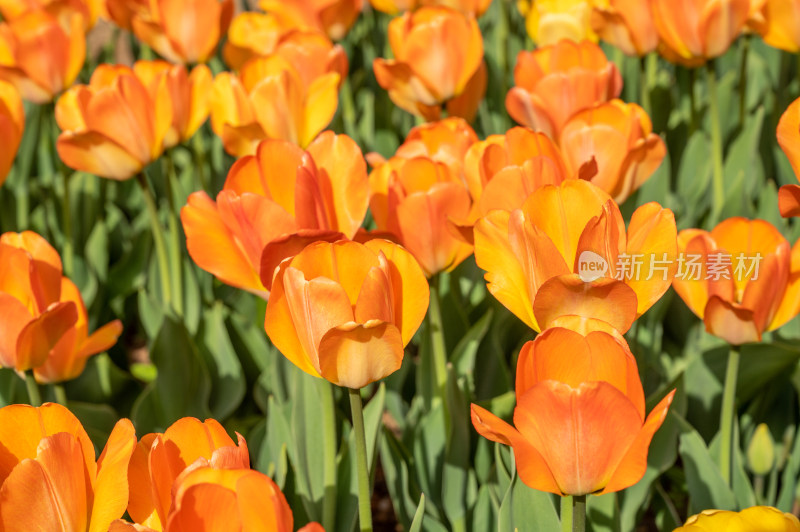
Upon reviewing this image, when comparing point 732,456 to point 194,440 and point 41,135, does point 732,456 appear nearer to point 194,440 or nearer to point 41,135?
point 194,440

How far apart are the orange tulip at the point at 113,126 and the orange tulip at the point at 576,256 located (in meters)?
0.77

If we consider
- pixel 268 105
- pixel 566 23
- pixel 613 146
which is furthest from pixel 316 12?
pixel 613 146

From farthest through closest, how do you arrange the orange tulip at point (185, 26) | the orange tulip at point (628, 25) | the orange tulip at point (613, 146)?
1. the orange tulip at point (185, 26)
2. the orange tulip at point (628, 25)
3. the orange tulip at point (613, 146)

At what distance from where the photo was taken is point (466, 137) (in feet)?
3.88

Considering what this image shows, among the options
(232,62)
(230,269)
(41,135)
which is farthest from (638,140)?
(41,135)

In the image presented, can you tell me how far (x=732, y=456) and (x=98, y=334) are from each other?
0.84m

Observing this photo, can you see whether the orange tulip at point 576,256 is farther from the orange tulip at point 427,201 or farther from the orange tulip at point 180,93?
the orange tulip at point 180,93

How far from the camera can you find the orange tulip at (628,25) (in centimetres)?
165

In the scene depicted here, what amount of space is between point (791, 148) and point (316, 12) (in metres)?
1.35

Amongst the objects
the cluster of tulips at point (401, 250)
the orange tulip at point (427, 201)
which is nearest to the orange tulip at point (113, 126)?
the cluster of tulips at point (401, 250)

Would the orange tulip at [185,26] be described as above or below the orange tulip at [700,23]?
below

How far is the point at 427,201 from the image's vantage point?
3.37 ft

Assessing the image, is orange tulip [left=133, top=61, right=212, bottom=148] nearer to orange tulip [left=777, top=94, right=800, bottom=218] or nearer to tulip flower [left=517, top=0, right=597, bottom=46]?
tulip flower [left=517, top=0, right=597, bottom=46]

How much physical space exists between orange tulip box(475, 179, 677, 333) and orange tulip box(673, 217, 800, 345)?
0.19m
